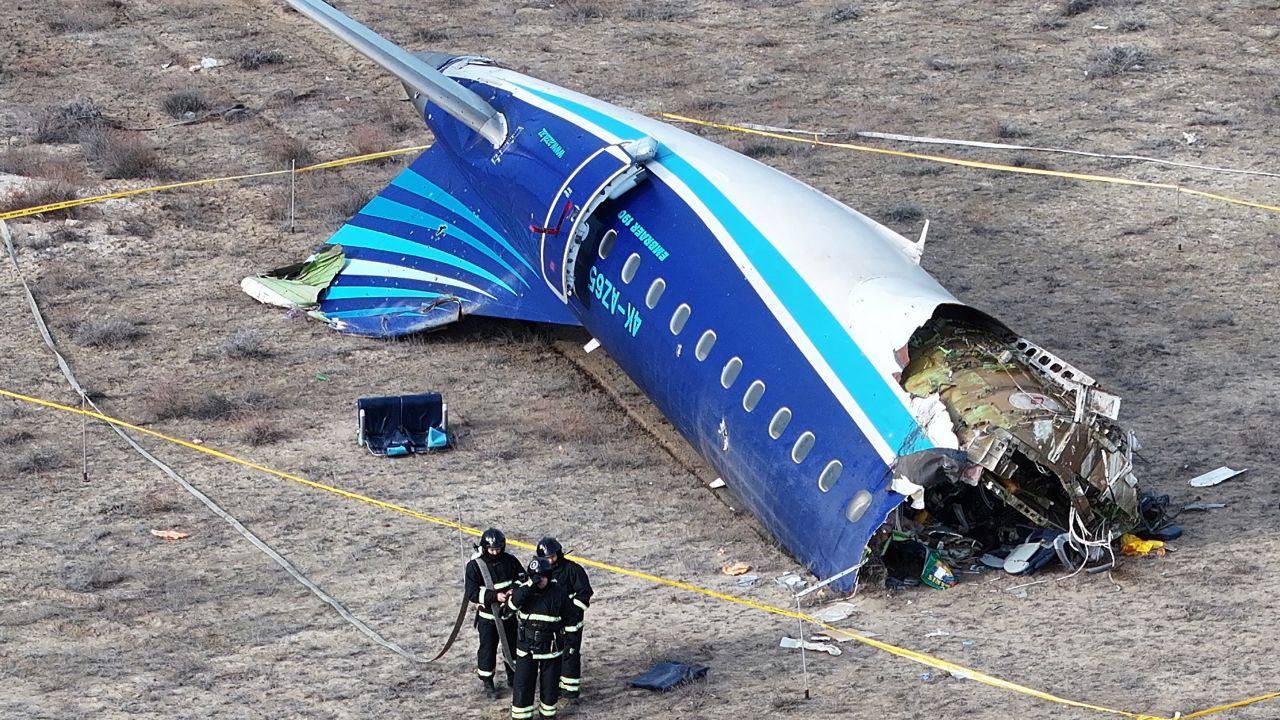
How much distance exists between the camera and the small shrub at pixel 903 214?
33.1 m

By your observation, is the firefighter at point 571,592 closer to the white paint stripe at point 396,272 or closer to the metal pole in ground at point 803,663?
the metal pole in ground at point 803,663

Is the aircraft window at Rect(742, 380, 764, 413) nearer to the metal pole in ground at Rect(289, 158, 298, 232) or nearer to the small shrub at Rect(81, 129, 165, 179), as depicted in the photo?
the metal pole in ground at Rect(289, 158, 298, 232)

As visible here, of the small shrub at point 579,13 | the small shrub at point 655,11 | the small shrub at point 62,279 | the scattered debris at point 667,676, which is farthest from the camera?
the small shrub at point 655,11

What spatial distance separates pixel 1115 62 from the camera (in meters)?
39.6

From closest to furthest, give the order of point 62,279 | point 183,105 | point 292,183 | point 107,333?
point 107,333 → point 62,279 → point 292,183 → point 183,105

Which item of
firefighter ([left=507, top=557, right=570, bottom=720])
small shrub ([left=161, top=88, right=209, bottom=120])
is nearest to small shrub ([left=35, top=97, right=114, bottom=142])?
small shrub ([left=161, top=88, right=209, bottom=120])

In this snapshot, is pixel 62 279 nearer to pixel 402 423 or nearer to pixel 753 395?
pixel 402 423

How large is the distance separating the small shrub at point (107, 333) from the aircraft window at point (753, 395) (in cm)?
1131

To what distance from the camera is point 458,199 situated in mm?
29734

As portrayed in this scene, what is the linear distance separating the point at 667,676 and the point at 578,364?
32.2ft

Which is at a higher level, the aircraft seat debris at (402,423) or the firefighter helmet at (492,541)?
the firefighter helmet at (492,541)

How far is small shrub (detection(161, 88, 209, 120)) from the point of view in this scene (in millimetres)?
37844

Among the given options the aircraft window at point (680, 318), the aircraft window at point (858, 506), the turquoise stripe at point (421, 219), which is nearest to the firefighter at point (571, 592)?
the aircraft window at point (858, 506)

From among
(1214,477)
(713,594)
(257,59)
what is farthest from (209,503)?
(257,59)
